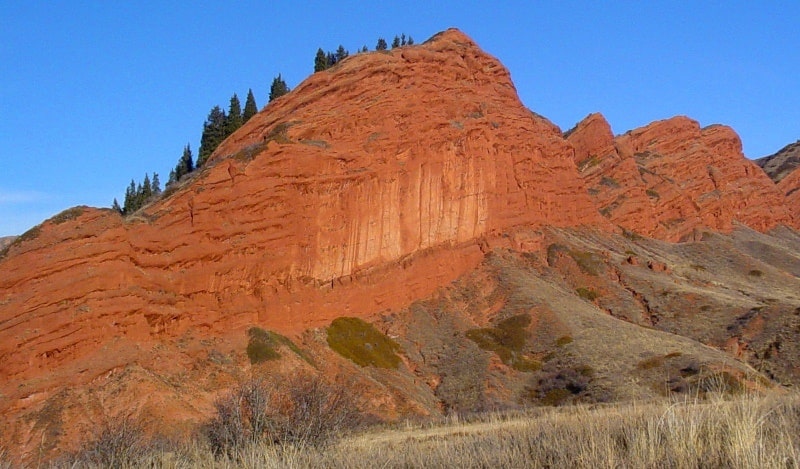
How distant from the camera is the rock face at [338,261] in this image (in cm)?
4025

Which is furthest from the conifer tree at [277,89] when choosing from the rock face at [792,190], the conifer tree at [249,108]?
the rock face at [792,190]

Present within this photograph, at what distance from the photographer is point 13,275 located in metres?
40.9

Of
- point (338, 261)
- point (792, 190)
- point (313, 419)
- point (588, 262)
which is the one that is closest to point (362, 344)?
point (338, 261)

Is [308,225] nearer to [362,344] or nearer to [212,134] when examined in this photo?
[362,344]

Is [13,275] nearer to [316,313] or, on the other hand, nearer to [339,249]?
[316,313]

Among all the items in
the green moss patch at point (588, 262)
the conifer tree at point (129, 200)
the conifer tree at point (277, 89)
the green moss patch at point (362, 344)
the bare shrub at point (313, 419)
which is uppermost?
the conifer tree at point (277, 89)

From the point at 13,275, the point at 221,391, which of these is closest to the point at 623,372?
the point at 221,391

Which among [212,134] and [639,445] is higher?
[212,134]

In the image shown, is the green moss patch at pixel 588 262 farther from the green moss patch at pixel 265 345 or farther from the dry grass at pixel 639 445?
the dry grass at pixel 639 445

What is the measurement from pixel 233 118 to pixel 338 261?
31.1m

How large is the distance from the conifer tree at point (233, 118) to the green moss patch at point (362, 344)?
33.6 meters

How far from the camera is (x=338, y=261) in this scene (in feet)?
197

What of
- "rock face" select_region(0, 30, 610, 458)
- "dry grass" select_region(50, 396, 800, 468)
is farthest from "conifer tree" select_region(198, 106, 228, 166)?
"dry grass" select_region(50, 396, 800, 468)

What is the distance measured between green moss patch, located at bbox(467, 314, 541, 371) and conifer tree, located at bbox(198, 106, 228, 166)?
38278 mm
